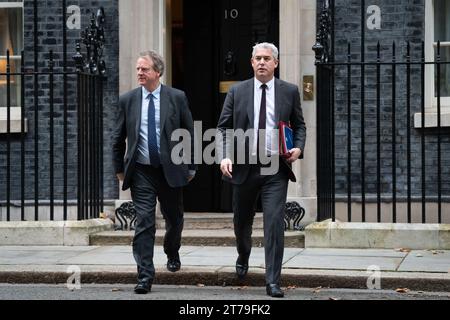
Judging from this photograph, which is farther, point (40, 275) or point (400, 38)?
point (400, 38)

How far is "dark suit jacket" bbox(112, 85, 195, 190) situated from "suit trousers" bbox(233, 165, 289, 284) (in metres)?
0.54

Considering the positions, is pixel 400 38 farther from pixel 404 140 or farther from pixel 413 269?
pixel 413 269

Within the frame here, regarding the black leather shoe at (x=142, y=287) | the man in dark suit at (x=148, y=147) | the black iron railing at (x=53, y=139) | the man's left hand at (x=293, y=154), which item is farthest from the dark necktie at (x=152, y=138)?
the black iron railing at (x=53, y=139)

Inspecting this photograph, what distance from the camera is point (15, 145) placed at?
12.1 metres

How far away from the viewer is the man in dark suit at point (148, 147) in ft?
27.5

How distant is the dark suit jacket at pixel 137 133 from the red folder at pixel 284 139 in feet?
2.73

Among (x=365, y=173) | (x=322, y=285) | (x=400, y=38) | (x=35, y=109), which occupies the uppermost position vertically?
(x=400, y=38)

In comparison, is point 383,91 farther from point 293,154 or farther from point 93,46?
point 293,154

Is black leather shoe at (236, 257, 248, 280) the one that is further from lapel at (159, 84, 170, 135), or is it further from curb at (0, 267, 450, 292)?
lapel at (159, 84, 170, 135)

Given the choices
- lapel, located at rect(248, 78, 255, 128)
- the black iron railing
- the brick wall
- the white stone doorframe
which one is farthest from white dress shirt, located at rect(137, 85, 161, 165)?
the brick wall

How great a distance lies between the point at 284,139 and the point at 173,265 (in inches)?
62.5

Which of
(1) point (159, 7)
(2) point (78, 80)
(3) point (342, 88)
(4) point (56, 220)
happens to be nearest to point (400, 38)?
(3) point (342, 88)

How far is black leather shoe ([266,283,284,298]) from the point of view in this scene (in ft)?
26.3

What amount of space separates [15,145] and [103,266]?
10.7ft
